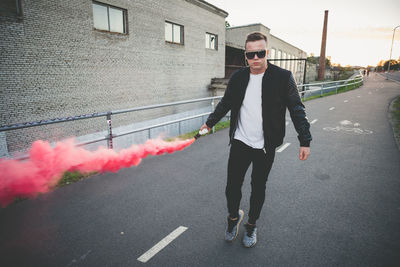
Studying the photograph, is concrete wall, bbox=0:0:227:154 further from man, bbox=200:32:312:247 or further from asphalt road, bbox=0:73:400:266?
man, bbox=200:32:312:247

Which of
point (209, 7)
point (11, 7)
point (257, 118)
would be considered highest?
point (209, 7)

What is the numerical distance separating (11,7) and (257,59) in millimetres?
12938

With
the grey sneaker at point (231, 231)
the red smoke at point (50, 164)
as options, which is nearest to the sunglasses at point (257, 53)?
the grey sneaker at point (231, 231)

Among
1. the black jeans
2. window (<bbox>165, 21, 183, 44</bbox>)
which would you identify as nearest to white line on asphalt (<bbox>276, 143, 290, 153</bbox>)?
the black jeans

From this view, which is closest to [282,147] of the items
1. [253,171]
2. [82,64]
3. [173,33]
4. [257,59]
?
[253,171]

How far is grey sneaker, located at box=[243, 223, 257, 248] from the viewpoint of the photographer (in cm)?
275

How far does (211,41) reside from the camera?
2509 cm

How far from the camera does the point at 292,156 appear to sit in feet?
19.6

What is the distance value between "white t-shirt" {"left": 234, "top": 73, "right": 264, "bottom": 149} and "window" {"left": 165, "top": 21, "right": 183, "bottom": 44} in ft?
60.3

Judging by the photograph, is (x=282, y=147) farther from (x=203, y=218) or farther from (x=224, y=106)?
(x=224, y=106)

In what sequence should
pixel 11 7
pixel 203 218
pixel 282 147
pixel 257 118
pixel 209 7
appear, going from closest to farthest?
pixel 257 118
pixel 203 218
pixel 282 147
pixel 11 7
pixel 209 7

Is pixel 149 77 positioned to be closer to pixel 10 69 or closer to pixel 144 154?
pixel 10 69

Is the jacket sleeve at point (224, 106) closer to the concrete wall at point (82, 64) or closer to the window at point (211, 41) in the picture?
the concrete wall at point (82, 64)

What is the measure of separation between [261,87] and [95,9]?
14.6 metres
